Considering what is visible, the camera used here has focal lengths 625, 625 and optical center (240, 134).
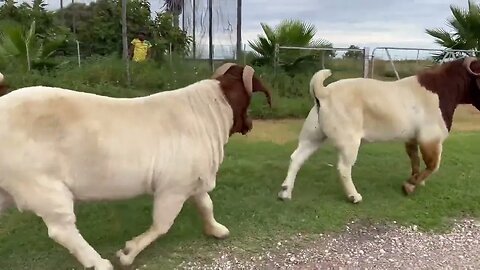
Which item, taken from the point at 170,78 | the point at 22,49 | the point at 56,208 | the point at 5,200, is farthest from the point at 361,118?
the point at 22,49

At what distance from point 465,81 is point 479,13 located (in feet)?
37.5

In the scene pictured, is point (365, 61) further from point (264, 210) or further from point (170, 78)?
point (264, 210)

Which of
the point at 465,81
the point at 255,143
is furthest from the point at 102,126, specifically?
the point at 255,143

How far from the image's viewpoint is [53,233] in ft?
12.8

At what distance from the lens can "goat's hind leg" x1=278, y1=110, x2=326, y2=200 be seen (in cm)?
620

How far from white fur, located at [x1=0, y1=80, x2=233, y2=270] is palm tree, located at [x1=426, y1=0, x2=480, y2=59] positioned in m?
14.1

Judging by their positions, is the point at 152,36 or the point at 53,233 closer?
the point at 53,233

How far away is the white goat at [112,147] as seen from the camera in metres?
3.79

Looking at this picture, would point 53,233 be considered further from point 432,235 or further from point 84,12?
point 84,12

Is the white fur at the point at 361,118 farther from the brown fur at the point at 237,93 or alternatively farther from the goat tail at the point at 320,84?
the brown fur at the point at 237,93

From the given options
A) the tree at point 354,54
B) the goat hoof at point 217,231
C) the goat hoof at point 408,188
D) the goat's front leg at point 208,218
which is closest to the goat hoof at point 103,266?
the goat's front leg at point 208,218

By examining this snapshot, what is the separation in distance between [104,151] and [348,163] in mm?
2786

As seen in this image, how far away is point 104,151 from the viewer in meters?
3.98

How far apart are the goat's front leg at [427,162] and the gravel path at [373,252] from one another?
33.7 inches
